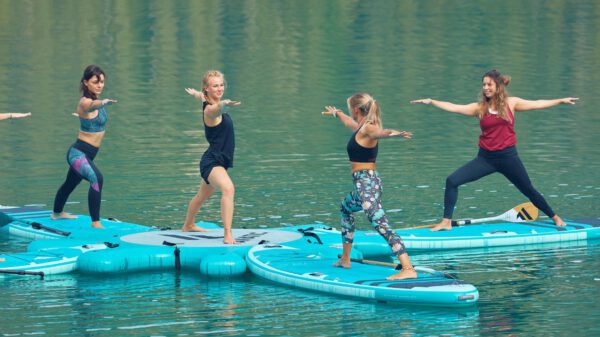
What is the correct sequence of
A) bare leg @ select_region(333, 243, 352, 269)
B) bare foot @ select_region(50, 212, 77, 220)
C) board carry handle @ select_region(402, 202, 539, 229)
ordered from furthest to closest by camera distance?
1. bare foot @ select_region(50, 212, 77, 220)
2. board carry handle @ select_region(402, 202, 539, 229)
3. bare leg @ select_region(333, 243, 352, 269)

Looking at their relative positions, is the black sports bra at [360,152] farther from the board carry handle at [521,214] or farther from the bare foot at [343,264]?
the board carry handle at [521,214]

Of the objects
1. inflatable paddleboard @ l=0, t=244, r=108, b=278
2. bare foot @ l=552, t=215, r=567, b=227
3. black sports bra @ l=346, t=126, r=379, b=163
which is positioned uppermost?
black sports bra @ l=346, t=126, r=379, b=163

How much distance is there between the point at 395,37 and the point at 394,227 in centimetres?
3244

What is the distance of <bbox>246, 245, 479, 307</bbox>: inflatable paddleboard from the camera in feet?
45.1

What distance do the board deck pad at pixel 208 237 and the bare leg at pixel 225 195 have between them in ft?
0.51

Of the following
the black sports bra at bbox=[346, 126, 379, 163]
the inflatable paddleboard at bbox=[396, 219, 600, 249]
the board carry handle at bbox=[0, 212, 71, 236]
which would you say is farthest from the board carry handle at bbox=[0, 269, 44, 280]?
the inflatable paddleboard at bbox=[396, 219, 600, 249]

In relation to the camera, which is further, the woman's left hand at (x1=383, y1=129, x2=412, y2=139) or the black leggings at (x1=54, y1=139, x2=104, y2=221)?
the black leggings at (x1=54, y1=139, x2=104, y2=221)

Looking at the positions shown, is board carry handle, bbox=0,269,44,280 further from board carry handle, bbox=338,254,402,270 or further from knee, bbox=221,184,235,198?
board carry handle, bbox=338,254,402,270

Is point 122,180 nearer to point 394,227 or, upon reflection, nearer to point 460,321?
point 394,227

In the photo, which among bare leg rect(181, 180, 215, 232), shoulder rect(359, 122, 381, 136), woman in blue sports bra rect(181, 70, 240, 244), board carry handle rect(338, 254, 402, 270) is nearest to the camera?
shoulder rect(359, 122, 381, 136)

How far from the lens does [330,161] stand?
77.8 ft

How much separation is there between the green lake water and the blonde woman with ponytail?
1.05 meters

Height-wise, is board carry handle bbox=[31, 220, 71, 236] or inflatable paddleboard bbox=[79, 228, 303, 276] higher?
board carry handle bbox=[31, 220, 71, 236]

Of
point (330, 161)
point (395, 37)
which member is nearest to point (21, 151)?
point (330, 161)
